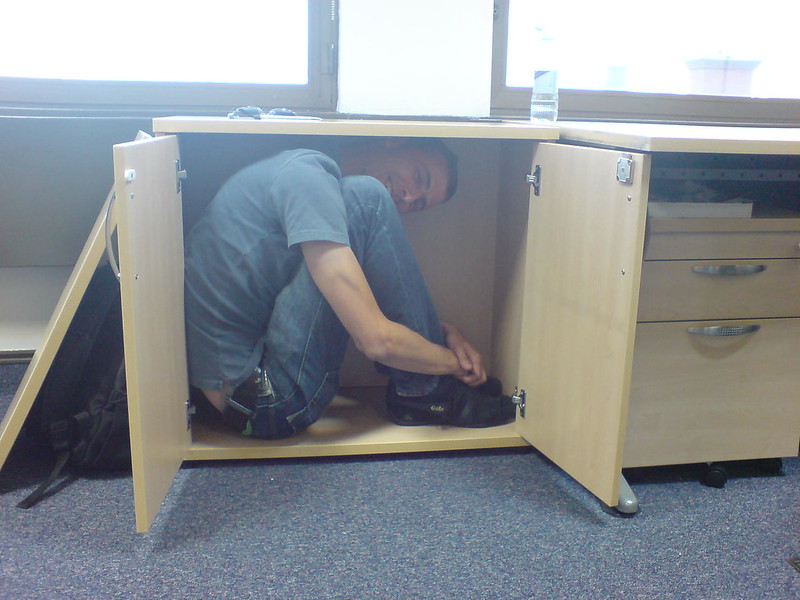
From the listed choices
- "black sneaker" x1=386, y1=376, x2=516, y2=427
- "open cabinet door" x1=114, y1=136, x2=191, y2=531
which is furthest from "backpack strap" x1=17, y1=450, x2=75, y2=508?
"black sneaker" x1=386, y1=376, x2=516, y2=427

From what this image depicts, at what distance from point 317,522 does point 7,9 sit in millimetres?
1511

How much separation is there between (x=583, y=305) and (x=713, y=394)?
34cm

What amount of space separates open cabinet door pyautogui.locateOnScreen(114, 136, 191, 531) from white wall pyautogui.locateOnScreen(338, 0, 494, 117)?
0.68 m

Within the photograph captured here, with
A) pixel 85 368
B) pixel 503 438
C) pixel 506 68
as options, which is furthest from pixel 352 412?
pixel 506 68

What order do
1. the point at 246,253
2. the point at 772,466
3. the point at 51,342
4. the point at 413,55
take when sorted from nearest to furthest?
the point at 51,342 < the point at 246,253 < the point at 772,466 < the point at 413,55

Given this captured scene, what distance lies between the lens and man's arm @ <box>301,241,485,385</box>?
4.42 ft

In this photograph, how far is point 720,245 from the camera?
1367 mm

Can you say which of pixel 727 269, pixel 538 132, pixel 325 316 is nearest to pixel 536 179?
pixel 538 132

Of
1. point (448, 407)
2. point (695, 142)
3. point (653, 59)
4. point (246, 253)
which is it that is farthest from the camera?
point (653, 59)

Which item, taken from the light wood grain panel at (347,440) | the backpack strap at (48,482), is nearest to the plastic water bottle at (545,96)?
the light wood grain panel at (347,440)

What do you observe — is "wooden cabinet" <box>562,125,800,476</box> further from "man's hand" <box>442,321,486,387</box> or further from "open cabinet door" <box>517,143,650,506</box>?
"man's hand" <box>442,321,486,387</box>

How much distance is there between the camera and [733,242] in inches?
53.9

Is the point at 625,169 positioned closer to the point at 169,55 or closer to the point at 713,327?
the point at 713,327

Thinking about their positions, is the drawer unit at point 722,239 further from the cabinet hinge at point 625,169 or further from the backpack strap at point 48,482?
the backpack strap at point 48,482
